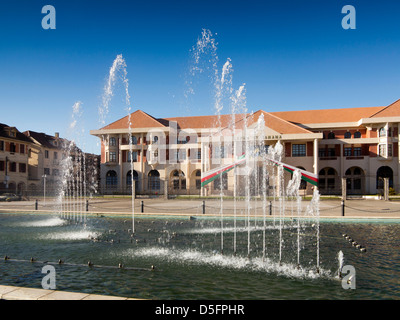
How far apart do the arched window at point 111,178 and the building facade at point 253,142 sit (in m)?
0.17

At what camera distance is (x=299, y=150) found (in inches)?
1706

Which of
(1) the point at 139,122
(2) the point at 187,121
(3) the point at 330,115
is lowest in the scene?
(1) the point at 139,122

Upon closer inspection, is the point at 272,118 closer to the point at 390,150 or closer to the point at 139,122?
the point at 390,150

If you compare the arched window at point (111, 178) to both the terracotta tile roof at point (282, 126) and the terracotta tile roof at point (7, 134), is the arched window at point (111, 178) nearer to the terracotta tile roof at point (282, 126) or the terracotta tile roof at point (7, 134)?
the terracotta tile roof at point (7, 134)

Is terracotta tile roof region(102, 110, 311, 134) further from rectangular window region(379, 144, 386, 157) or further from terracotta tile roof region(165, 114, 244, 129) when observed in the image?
rectangular window region(379, 144, 386, 157)

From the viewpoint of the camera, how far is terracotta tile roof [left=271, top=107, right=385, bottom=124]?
47.3m

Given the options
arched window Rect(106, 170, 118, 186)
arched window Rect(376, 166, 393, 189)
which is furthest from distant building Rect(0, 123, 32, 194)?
arched window Rect(376, 166, 393, 189)

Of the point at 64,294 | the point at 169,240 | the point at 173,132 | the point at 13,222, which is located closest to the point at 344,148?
the point at 173,132

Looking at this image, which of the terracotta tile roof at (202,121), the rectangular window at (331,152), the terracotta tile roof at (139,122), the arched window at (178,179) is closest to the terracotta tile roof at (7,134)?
the terracotta tile roof at (139,122)

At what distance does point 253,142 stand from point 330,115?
48.5 feet

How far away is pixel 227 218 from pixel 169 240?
6.62m

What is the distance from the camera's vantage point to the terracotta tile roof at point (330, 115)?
47.3 m

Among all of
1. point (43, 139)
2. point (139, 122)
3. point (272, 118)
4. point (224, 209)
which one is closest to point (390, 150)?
point (272, 118)
